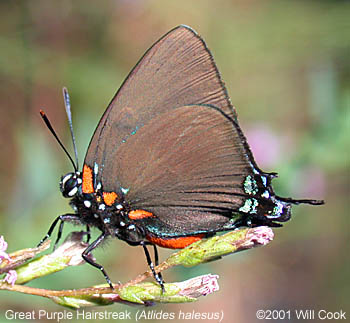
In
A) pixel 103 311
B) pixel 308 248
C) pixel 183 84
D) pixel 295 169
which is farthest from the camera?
pixel 308 248

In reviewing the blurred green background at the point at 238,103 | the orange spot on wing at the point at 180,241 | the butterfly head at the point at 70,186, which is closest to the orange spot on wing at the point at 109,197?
the butterfly head at the point at 70,186

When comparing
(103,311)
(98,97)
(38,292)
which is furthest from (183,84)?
(98,97)

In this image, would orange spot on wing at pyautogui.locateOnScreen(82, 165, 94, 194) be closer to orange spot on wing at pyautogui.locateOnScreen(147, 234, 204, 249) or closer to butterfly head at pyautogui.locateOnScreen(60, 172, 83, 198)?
butterfly head at pyautogui.locateOnScreen(60, 172, 83, 198)

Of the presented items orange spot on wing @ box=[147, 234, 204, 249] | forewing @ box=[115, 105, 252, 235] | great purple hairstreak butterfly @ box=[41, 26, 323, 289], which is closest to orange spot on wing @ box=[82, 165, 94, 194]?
great purple hairstreak butterfly @ box=[41, 26, 323, 289]

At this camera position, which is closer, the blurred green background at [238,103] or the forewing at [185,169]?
the forewing at [185,169]

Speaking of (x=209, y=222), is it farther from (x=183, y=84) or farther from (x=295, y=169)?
(x=295, y=169)

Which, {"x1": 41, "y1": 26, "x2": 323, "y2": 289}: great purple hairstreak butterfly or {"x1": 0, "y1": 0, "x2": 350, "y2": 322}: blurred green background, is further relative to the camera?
{"x1": 0, "y1": 0, "x2": 350, "y2": 322}: blurred green background

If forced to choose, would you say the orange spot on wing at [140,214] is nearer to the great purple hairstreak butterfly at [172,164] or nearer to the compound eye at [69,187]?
the great purple hairstreak butterfly at [172,164]

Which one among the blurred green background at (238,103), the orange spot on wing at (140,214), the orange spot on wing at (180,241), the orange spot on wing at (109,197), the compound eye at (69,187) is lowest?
the orange spot on wing at (180,241)
